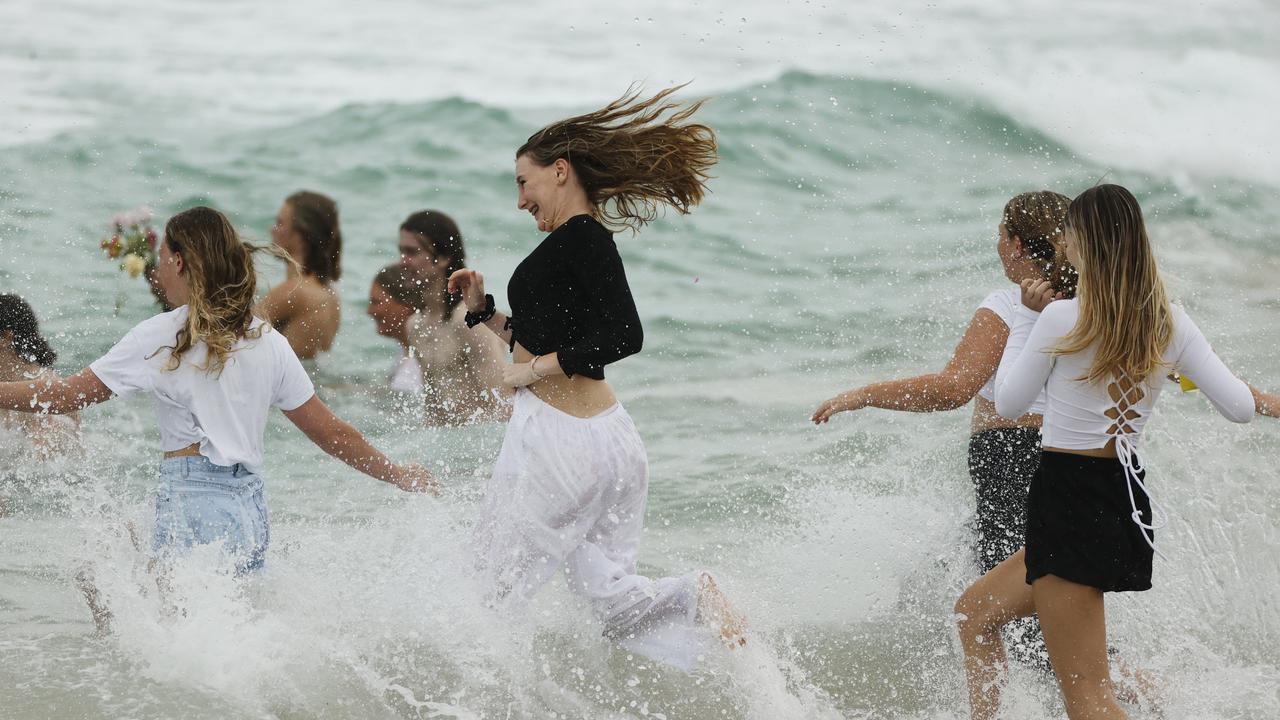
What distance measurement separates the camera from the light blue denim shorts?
14.5 ft

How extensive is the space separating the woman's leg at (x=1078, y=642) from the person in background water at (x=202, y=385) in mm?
2499

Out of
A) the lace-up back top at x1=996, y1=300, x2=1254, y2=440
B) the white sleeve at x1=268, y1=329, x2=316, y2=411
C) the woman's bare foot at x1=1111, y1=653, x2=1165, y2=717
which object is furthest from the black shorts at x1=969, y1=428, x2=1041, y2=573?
the white sleeve at x1=268, y1=329, x2=316, y2=411

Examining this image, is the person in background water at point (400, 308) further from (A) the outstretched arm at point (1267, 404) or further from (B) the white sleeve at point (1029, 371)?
(A) the outstretched arm at point (1267, 404)

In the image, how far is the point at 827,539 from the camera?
21.0ft

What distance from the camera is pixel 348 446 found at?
4727mm

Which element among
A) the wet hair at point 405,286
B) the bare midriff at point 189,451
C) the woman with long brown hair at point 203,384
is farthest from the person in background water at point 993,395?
the wet hair at point 405,286

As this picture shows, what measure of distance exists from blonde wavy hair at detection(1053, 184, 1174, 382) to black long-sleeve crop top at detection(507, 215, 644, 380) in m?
1.32

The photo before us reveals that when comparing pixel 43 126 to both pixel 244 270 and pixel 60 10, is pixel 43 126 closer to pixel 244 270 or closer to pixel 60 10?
pixel 60 10

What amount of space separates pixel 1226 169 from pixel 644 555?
44.5 ft

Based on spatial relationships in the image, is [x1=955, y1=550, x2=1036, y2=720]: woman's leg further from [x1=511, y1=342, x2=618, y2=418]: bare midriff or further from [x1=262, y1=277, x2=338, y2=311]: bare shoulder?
[x1=262, y1=277, x2=338, y2=311]: bare shoulder

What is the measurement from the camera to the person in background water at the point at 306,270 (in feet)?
26.2

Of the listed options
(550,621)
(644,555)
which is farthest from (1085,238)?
A: (644,555)

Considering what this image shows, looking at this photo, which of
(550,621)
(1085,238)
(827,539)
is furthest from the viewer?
(827,539)

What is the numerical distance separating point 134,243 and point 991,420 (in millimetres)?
6083
